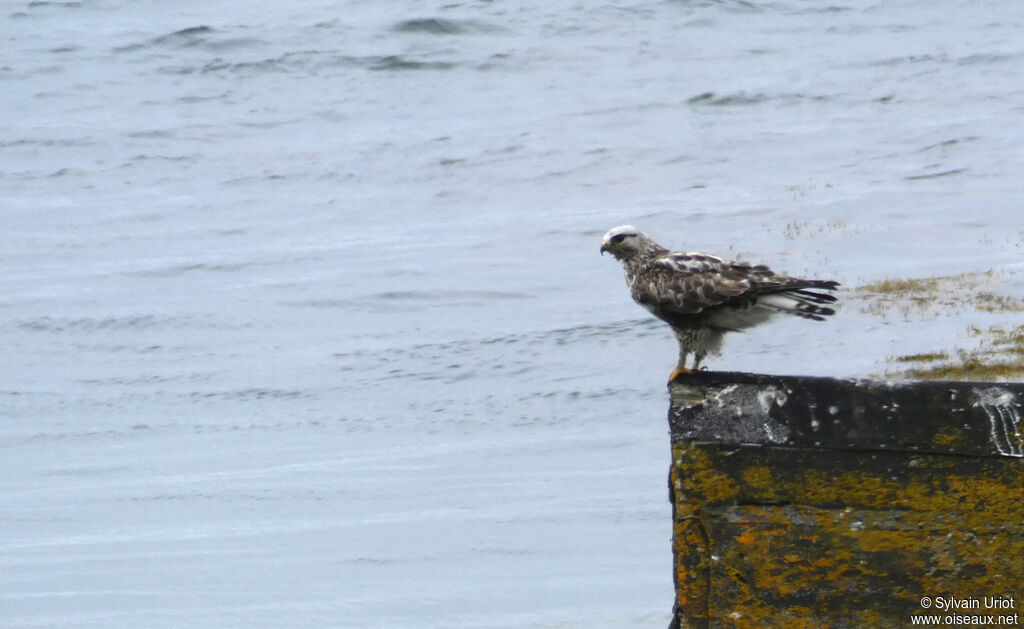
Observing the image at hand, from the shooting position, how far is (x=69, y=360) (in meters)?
26.4

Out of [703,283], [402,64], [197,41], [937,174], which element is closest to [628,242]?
[703,283]

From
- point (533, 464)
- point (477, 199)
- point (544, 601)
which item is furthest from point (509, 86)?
point (544, 601)

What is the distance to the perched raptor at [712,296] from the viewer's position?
687 centimetres

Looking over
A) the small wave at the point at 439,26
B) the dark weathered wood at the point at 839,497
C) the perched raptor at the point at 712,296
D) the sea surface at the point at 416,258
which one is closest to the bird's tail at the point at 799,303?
the perched raptor at the point at 712,296

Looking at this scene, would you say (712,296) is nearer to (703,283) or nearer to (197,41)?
(703,283)

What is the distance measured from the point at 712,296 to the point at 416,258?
2374 centimetres

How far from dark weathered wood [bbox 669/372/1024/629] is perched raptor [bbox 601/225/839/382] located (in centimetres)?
204

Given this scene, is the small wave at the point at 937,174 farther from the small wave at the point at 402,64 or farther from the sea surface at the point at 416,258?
the small wave at the point at 402,64

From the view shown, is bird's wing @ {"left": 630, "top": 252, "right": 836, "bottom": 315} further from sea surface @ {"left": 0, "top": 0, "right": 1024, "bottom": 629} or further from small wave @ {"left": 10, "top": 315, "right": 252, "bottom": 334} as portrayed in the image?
small wave @ {"left": 10, "top": 315, "right": 252, "bottom": 334}

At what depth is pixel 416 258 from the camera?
3056 cm

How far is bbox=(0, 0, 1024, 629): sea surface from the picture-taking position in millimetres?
15727

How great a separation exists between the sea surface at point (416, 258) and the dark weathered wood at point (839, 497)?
564 centimetres

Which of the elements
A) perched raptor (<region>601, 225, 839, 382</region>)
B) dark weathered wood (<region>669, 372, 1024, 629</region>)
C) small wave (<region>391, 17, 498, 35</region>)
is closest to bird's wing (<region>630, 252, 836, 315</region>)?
perched raptor (<region>601, 225, 839, 382</region>)

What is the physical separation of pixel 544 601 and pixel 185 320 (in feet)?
51.4
